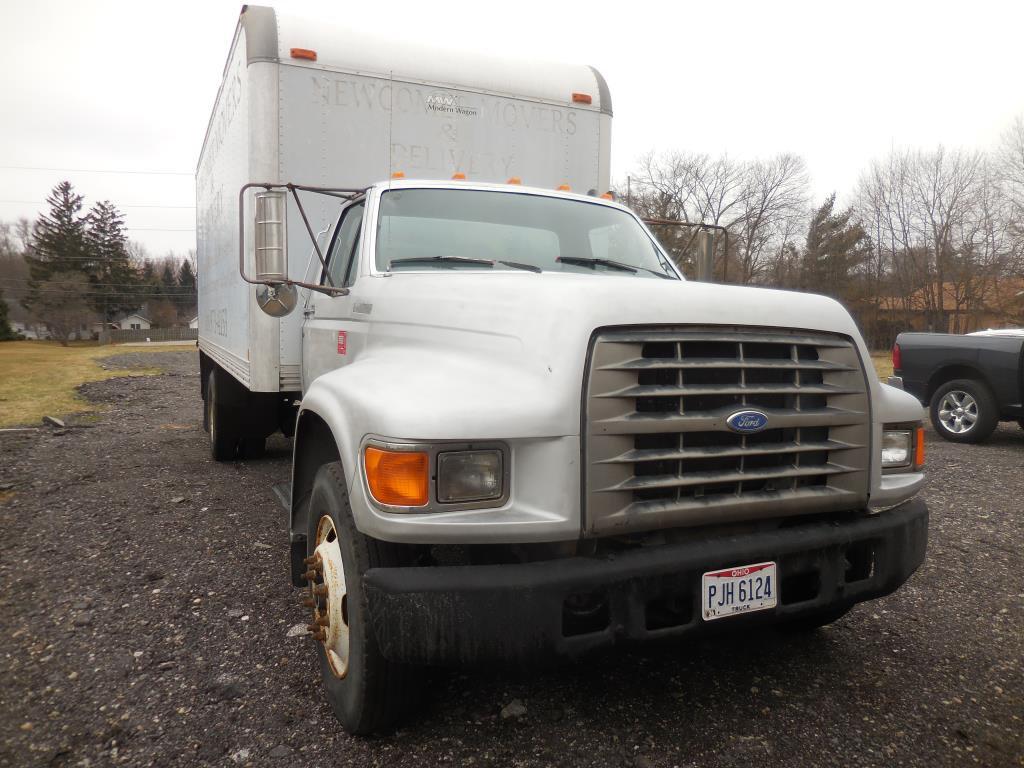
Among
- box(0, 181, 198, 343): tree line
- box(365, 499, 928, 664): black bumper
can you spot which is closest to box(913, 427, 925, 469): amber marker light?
box(365, 499, 928, 664): black bumper

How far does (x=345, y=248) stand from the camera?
13.1ft

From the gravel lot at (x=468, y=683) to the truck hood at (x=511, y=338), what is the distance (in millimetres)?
818

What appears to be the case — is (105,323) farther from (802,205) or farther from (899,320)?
(899,320)

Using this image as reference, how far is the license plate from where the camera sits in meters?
2.31

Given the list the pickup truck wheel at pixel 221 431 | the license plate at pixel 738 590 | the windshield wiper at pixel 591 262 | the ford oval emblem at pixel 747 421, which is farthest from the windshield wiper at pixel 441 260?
the pickup truck wheel at pixel 221 431

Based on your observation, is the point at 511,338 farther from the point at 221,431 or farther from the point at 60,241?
the point at 60,241

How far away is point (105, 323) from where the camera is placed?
72.8 m

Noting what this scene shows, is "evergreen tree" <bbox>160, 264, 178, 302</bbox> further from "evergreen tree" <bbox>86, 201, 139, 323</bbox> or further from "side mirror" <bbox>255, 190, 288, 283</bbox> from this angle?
"side mirror" <bbox>255, 190, 288, 283</bbox>

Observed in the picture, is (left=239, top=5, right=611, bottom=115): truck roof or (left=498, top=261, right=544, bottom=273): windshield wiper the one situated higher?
(left=239, top=5, right=611, bottom=115): truck roof

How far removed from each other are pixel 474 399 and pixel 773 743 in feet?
5.34

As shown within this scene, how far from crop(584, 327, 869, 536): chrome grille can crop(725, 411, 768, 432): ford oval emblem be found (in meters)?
0.02

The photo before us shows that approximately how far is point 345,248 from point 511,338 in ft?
6.20

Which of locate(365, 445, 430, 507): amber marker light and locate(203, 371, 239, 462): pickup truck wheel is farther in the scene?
locate(203, 371, 239, 462): pickup truck wheel

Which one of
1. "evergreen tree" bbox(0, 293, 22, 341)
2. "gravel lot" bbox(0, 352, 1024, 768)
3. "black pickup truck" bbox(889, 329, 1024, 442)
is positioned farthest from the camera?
"evergreen tree" bbox(0, 293, 22, 341)
